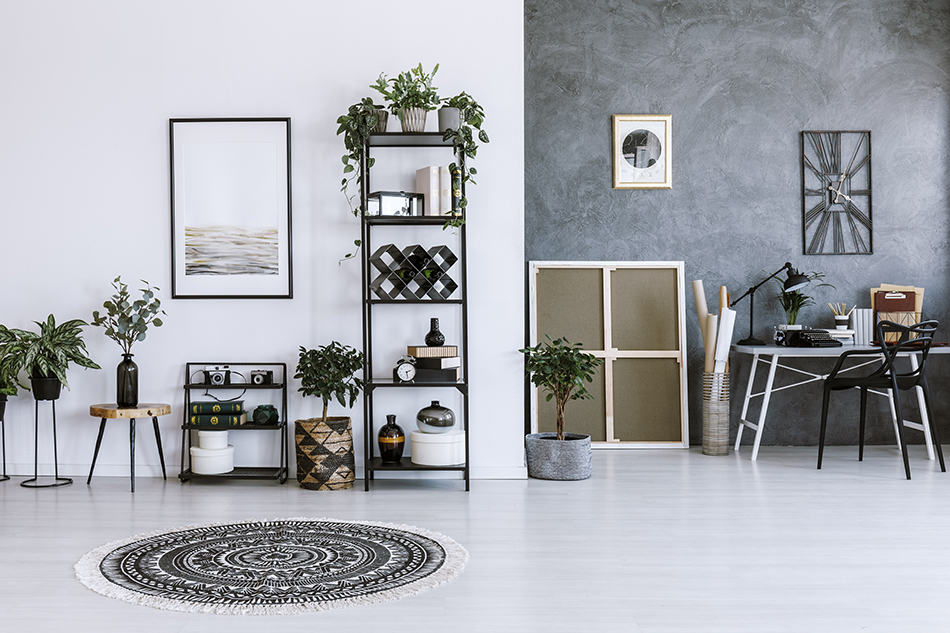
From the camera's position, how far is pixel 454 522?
3910mm

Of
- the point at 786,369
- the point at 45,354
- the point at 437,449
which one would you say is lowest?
the point at 437,449

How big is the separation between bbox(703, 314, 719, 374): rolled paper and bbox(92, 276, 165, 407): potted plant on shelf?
3628 mm

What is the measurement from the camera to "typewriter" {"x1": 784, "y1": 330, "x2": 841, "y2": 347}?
5.53m

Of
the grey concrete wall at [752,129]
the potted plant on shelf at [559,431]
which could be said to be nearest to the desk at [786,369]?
the grey concrete wall at [752,129]

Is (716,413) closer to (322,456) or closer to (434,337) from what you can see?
(434,337)

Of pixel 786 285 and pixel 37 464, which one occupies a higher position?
pixel 786 285

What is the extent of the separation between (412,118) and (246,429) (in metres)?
2.04

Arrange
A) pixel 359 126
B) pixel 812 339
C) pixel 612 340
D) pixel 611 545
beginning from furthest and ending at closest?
pixel 612 340, pixel 812 339, pixel 359 126, pixel 611 545

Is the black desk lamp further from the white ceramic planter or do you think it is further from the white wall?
the white ceramic planter

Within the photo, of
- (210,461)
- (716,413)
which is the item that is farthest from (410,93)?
(716,413)

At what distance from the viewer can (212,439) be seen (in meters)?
4.82

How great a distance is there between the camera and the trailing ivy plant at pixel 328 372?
4.67 m

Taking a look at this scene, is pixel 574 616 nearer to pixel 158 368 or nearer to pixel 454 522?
pixel 454 522

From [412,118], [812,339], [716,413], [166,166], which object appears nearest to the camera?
[412,118]
